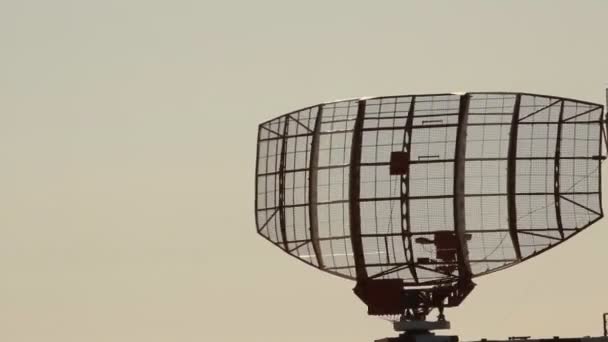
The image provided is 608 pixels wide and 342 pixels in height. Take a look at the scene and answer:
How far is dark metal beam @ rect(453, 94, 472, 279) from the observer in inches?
5969

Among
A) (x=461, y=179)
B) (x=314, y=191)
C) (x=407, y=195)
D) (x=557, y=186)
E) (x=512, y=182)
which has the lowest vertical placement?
(x=407, y=195)

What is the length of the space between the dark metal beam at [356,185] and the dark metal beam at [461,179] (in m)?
5.43

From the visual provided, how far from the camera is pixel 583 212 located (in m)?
152

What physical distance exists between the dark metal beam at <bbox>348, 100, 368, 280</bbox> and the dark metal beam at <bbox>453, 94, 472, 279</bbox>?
5.43 m

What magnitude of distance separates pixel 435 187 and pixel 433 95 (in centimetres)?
518

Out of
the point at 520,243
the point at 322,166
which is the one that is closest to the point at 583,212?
the point at 520,243

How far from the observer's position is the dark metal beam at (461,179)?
497 ft

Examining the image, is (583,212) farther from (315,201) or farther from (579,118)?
(315,201)

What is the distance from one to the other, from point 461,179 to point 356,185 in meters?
5.98

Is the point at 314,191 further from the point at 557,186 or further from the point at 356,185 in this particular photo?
the point at 557,186

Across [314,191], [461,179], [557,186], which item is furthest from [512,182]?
[314,191]

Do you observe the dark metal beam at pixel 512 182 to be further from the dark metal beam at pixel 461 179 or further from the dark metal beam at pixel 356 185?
the dark metal beam at pixel 356 185

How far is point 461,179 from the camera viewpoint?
499 ft

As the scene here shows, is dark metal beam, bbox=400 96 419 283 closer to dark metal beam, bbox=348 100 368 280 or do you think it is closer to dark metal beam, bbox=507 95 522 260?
dark metal beam, bbox=348 100 368 280
